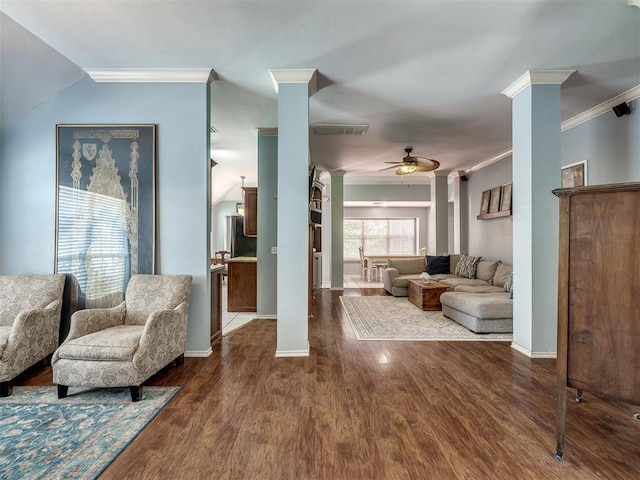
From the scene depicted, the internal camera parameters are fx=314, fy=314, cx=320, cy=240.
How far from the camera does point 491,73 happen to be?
317 cm

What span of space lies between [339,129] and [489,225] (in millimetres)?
4004

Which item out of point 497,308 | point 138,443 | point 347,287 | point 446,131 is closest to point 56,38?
point 138,443

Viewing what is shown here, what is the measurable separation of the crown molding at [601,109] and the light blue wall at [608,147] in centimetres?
5

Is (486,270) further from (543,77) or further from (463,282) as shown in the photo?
(543,77)

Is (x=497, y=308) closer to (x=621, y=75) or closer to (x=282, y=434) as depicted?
(x=621, y=75)

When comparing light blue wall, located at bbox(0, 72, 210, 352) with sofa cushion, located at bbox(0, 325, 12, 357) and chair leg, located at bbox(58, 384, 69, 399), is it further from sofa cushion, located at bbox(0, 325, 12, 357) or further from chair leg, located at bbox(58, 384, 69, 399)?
chair leg, located at bbox(58, 384, 69, 399)

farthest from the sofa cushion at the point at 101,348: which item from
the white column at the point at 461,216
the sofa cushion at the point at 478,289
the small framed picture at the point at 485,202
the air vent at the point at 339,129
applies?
the white column at the point at 461,216

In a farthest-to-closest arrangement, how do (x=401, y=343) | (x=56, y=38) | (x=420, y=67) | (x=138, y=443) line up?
(x=401, y=343) → (x=420, y=67) → (x=56, y=38) → (x=138, y=443)

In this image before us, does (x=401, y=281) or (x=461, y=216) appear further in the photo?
(x=461, y=216)

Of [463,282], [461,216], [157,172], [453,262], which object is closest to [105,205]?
[157,172]

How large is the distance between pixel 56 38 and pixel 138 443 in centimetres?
324

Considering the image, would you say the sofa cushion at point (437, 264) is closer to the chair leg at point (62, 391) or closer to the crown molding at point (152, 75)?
the crown molding at point (152, 75)

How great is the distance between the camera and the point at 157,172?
3145 millimetres

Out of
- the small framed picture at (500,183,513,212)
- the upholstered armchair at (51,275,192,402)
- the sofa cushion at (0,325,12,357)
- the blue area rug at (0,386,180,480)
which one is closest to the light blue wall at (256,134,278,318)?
the upholstered armchair at (51,275,192,402)
